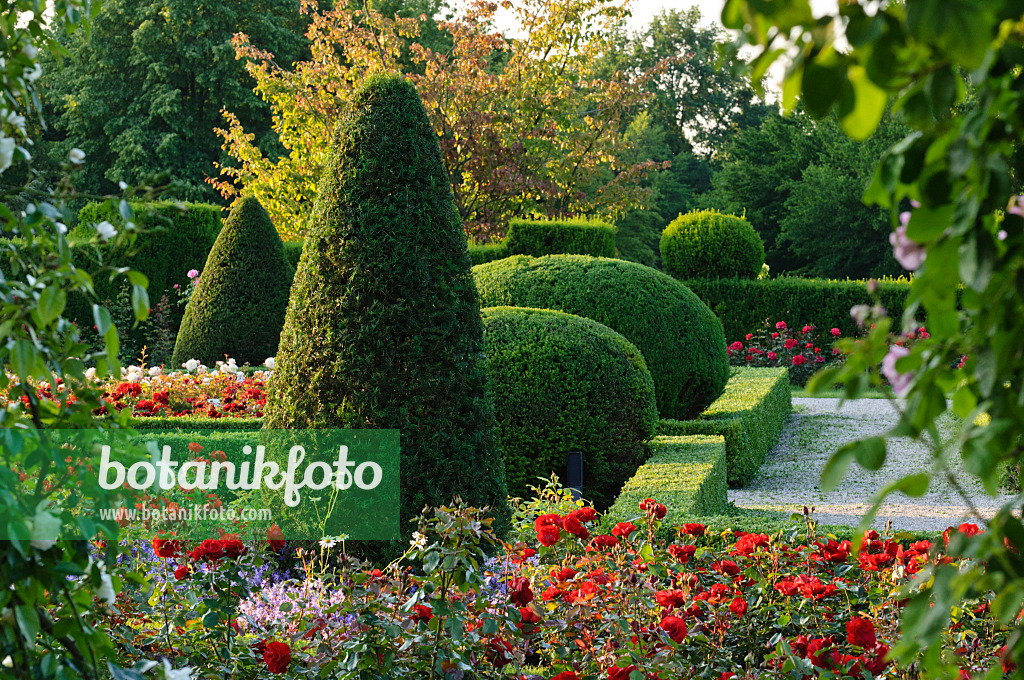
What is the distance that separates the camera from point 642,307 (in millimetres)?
7676

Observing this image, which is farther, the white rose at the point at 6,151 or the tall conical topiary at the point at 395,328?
the tall conical topiary at the point at 395,328

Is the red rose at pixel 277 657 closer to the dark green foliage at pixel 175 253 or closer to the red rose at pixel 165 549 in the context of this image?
the red rose at pixel 165 549

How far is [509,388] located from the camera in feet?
18.8

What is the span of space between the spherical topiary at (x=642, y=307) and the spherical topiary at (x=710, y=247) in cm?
691

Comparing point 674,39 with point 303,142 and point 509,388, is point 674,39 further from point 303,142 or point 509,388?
point 509,388

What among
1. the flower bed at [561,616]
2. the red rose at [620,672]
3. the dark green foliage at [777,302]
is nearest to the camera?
the red rose at [620,672]

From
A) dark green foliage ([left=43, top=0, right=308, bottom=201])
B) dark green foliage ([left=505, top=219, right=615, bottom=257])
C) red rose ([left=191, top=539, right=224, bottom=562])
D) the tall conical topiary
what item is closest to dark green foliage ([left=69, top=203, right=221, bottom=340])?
dark green foliage ([left=505, top=219, right=615, bottom=257])

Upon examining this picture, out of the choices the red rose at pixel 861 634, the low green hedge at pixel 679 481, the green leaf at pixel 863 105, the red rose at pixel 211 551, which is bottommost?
the low green hedge at pixel 679 481

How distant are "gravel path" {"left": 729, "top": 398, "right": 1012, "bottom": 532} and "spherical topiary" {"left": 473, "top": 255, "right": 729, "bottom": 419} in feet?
3.57

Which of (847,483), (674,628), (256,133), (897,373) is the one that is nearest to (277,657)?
(674,628)

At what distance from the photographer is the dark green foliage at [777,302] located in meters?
14.9

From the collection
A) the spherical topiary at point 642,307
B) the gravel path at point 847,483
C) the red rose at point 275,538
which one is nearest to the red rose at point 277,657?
the red rose at point 275,538

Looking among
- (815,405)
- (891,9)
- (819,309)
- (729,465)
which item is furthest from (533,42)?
(891,9)

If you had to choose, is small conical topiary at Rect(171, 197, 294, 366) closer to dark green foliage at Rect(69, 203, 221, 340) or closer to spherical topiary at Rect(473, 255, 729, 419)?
dark green foliage at Rect(69, 203, 221, 340)
